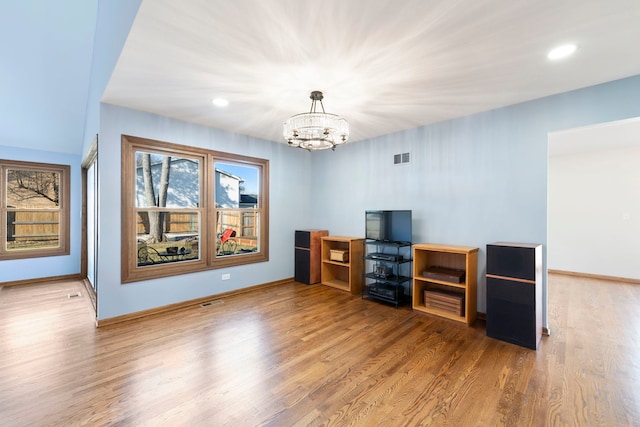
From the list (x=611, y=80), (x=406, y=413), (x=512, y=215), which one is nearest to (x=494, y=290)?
(x=512, y=215)

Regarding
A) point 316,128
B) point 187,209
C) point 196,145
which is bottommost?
point 187,209

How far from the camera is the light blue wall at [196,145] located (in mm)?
3227

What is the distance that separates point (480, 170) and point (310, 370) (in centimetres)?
311

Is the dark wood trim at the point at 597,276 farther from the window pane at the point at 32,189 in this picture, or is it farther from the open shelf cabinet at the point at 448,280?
the window pane at the point at 32,189

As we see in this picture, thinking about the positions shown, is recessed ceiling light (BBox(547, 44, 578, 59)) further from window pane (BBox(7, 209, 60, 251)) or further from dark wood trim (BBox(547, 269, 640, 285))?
window pane (BBox(7, 209, 60, 251))

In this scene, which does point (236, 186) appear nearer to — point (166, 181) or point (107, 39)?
point (166, 181)

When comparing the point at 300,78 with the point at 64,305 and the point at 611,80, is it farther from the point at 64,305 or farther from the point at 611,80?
the point at 64,305

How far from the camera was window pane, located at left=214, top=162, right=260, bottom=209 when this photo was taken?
4.39 metres

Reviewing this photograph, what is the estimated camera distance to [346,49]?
2.09m

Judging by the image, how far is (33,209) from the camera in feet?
16.5

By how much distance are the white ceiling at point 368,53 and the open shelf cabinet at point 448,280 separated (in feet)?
6.05

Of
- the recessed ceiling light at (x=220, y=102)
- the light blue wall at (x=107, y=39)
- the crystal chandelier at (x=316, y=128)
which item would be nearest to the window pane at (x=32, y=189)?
the light blue wall at (x=107, y=39)

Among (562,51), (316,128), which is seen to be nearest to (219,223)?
(316,128)

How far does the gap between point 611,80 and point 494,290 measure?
2.36m
